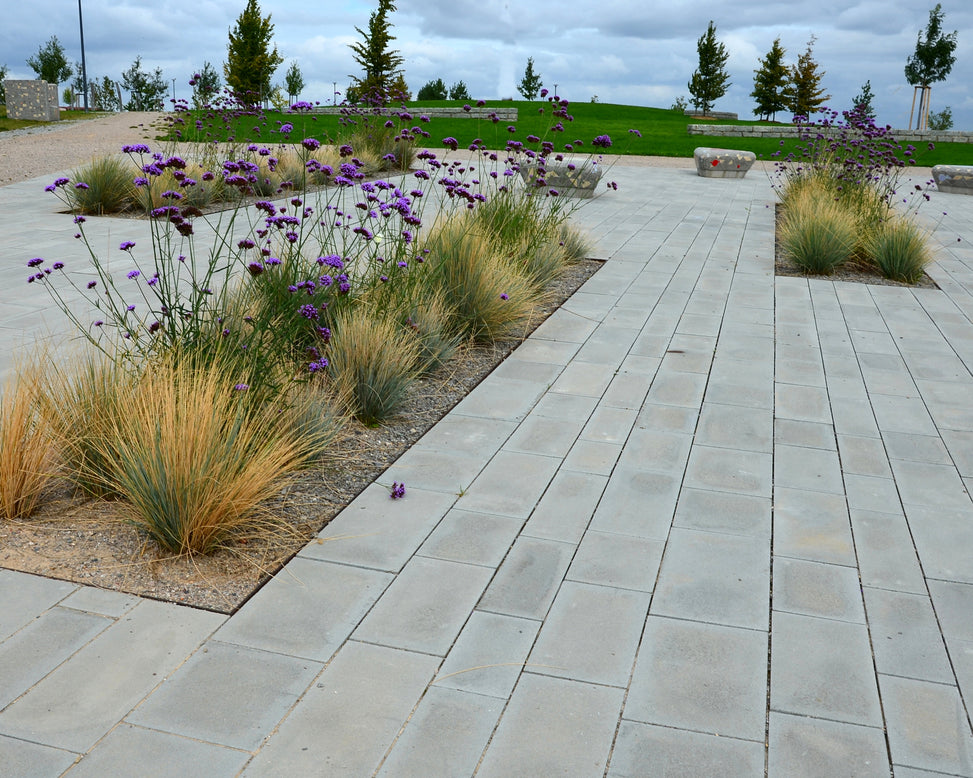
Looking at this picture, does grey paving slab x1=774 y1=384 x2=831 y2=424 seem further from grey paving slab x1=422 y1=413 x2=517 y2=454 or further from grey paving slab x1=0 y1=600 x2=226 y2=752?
grey paving slab x1=0 y1=600 x2=226 y2=752

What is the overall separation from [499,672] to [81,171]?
33.7ft

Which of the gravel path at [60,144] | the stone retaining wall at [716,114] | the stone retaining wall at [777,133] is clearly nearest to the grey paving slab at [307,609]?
the gravel path at [60,144]

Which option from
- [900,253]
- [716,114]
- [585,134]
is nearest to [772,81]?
[716,114]

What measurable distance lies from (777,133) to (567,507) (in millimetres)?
28385

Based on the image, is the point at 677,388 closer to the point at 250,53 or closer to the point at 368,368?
the point at 368,368

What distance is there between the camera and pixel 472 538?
10.7 ft

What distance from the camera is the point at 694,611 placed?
9.33 feet

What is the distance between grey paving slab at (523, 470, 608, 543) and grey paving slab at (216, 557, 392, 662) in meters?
0.69

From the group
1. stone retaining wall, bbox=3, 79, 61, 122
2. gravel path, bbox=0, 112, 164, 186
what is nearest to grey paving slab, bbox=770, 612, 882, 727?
gravel path, bbox=0, 112, 164, 186

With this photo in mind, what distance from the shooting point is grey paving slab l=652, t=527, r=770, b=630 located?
9.30 ft

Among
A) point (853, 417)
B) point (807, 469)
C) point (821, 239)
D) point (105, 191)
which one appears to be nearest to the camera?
point (807, 469)

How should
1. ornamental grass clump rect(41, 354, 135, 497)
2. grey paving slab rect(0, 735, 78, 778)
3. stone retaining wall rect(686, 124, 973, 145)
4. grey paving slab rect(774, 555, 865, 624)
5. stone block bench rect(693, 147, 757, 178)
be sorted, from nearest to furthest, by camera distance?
grey paving slab rect(0, 735, 78, 778)
grey paving slab rect(774, 555, 865, 624)
ornamental grass clump rect(41, 354, 135, 497)
stone block bench rect(693, 147, 757, 178)
stone retaining wall rect(686, 124, 973, 145)

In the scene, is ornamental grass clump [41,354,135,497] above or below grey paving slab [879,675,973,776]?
above

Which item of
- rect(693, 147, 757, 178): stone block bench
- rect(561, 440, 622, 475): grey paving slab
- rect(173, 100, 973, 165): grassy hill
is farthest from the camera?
rect(173, 100, 973, 165): grassy hill
